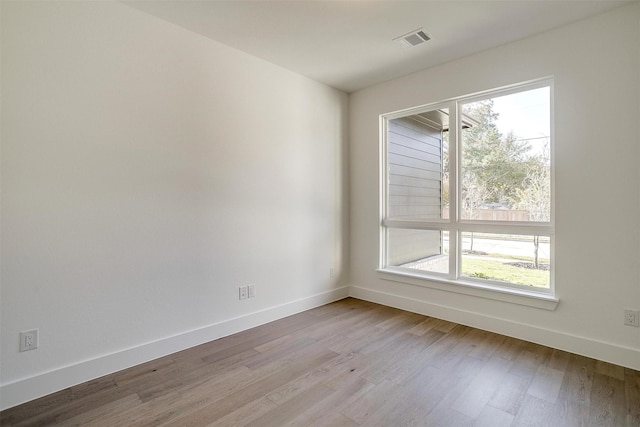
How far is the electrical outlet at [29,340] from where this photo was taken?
189cm

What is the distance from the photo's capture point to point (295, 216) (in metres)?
3.47

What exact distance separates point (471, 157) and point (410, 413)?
7.91 feet

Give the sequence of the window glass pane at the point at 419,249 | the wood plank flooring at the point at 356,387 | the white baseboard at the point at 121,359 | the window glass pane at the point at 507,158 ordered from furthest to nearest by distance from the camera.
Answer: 1. the window glass pane at the point at 419,249
2. the window glass pane at the point at 507,158
3. the white baseboard at the point at 121,359
4. the wood plank flooring at the point at 356,387

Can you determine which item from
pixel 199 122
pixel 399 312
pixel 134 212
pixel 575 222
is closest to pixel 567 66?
pixel 575 222

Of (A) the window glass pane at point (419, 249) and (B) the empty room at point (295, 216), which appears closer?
(B) the empty room at point (295, 216)

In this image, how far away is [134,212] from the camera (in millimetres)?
2324

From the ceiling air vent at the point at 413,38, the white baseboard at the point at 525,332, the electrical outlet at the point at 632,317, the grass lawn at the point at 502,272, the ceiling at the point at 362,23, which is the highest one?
the ceiling at the point at 362,23

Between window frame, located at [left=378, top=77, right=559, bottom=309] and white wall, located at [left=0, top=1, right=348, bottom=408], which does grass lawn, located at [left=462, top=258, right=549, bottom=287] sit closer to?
window frame, located at [left=378, top=77, right=559, bottom=309]

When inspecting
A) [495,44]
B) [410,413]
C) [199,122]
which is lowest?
[410,413]

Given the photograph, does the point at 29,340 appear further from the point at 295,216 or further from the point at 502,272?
the point at 502,272

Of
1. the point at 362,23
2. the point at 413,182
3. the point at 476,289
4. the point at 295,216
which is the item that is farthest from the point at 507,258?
the point at 362,23

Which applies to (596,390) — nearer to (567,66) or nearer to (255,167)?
(567,66)

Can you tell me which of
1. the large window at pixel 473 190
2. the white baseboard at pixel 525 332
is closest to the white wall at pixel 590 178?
the white baseboard at pixel 525 332

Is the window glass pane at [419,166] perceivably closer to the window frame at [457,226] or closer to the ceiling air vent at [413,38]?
the window frame at [457,226]
